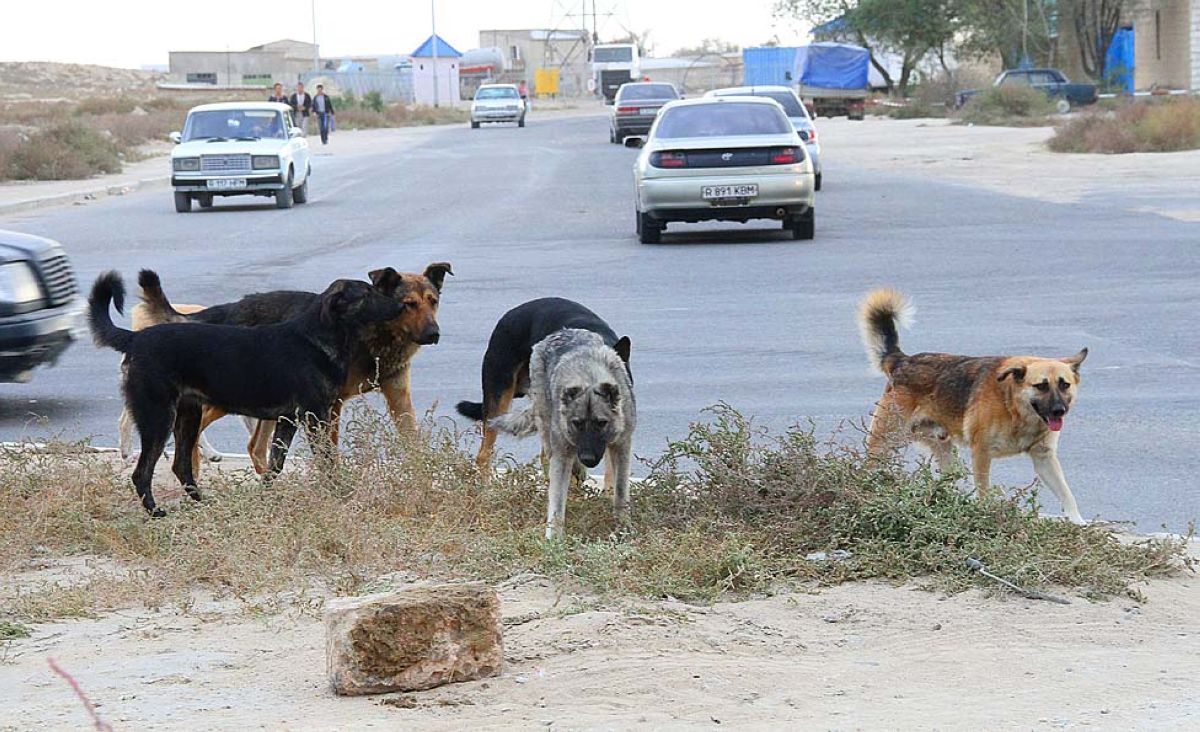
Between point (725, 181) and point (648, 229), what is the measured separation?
117 centimetres

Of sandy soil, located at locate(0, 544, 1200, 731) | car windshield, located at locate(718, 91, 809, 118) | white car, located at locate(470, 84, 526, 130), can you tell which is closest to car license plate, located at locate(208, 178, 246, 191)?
car windshield, located at locate(718, 91, 809, 118)

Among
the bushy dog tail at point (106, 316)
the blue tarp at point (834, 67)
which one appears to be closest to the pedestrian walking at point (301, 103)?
the blue tarp at point (834, 67)

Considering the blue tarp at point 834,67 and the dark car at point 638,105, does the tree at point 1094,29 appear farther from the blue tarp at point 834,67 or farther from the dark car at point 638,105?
the dark car at point 638,105

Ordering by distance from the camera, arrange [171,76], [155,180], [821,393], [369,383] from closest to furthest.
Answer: [369,383]
[821,393]
[155,180]
[171,76]

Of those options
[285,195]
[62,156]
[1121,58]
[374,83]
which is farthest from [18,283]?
[374,83]

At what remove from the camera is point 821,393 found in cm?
1031

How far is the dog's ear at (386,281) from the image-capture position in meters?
8.10

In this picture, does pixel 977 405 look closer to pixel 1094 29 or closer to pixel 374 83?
pixel 1094 29

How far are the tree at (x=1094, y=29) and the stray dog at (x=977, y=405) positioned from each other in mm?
62335

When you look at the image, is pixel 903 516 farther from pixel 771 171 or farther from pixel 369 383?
pixel 771 171

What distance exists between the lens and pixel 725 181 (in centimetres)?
2017

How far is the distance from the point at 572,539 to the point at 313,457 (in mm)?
1329

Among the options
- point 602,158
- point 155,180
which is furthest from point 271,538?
point 602,158

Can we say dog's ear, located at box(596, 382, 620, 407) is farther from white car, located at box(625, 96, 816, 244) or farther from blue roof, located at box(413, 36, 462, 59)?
blue roof, located at box(413, 36, 462, 59)
